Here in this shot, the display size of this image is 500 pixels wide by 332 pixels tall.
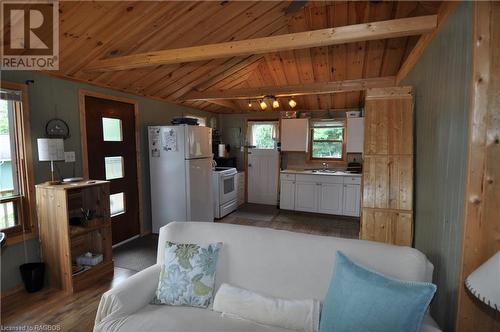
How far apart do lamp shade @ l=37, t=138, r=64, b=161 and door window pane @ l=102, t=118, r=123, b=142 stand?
92cm

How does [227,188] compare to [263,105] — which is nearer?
[227,188]

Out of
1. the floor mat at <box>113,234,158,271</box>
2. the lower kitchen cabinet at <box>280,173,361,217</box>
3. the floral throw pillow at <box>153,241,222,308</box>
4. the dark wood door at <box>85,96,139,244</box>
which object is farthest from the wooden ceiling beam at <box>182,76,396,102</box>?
the floral throw pillow at <box>153,241,222,308</box>

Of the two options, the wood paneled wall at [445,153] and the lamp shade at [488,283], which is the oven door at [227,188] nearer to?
the wood paneled wall at [445,153]

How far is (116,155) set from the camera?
353 centimetres

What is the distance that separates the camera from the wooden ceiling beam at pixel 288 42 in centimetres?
192

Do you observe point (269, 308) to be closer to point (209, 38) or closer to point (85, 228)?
point (85, 228)

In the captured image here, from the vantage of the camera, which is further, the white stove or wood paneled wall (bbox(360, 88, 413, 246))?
the white stove

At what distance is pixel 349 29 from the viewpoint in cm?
209

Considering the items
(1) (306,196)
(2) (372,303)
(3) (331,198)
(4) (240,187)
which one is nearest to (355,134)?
(3) (331,198)

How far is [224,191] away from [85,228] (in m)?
2.53

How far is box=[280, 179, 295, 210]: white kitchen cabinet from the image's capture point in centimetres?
514

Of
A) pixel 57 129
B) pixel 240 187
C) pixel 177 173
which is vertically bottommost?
pixel 240 187

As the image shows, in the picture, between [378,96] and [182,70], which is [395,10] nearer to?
[378,96]

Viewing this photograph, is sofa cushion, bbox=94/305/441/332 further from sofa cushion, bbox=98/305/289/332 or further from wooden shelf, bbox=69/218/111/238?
wooden shelf, bbox=69/218/111/238
